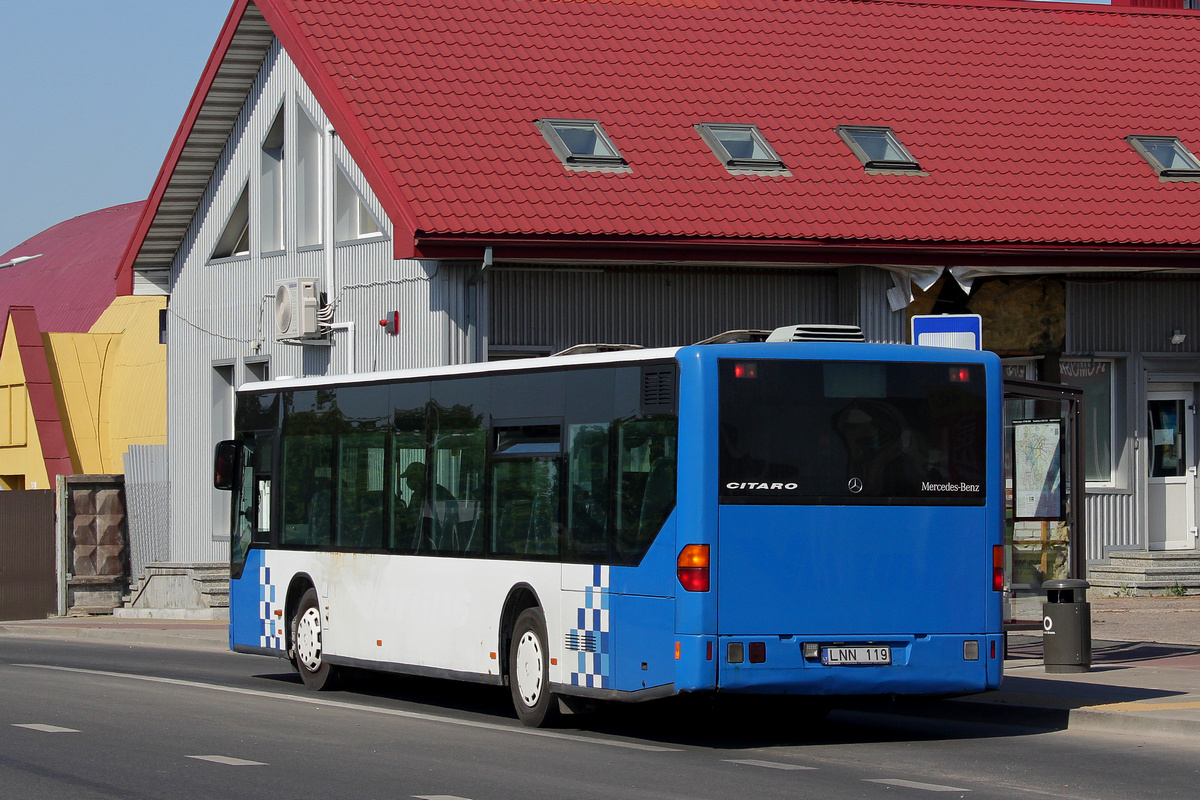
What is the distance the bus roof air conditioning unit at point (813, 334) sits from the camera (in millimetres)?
12344

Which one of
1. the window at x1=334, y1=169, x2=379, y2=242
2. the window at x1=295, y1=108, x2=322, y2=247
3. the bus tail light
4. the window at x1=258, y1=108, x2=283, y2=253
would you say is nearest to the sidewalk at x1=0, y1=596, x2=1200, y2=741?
the bus tail light

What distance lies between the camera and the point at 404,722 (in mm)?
13320

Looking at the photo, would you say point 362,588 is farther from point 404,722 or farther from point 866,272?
point 866,272

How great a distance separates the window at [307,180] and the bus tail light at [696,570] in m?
15.5

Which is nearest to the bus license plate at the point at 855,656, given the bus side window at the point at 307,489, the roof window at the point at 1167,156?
the bus side window at the point at 307,489

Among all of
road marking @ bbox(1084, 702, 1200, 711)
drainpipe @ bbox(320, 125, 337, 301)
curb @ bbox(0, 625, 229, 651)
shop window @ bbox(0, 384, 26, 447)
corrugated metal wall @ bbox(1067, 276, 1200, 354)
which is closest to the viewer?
road marking @ bbox(1084, 702, 1200, 711)

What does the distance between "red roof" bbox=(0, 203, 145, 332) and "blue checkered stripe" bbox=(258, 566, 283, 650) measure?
37602 millimetres

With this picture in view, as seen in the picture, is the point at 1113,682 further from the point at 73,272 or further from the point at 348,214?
the point at 73,272

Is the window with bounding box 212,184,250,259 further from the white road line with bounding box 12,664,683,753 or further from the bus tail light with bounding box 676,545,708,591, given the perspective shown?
the bus tail light with bounding box 676,545,708,591

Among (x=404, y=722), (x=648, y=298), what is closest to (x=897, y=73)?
(x=648, y=298)

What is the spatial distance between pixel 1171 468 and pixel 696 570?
1575 cm

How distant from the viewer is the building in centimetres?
2245

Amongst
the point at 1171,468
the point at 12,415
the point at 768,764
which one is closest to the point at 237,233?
the point at 1171,468

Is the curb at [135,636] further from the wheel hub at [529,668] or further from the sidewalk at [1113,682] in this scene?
the wheel hub at [529,668]
